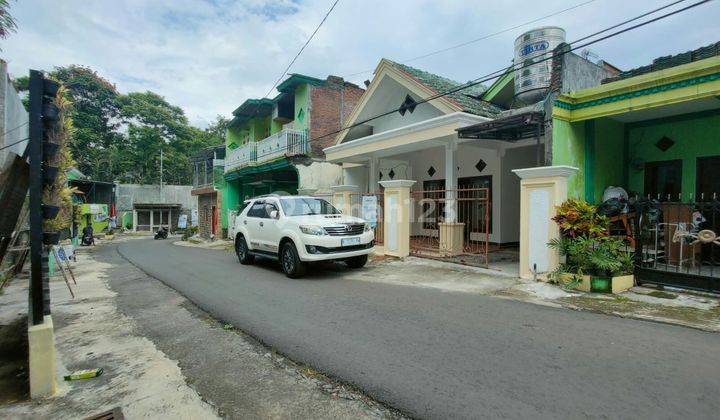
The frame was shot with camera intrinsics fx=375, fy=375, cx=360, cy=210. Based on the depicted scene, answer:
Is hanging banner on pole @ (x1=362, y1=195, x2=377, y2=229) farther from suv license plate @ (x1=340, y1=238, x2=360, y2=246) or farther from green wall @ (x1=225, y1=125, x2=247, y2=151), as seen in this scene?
green wall @ (x1=225, y1=125, x2=247, y2=151)

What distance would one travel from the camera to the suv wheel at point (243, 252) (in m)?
10.9


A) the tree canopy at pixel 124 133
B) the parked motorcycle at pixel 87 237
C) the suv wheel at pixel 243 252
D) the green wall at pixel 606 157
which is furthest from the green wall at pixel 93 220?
the green wall at pixel 606 157

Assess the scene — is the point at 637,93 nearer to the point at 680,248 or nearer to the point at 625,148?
the point at 625,148

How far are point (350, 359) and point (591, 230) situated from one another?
5182mm

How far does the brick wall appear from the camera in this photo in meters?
17.6

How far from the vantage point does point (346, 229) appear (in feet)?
27.8

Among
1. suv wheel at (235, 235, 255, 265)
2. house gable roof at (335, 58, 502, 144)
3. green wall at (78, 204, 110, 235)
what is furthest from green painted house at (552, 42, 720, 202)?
green wall at (78, 204, 110, 235)

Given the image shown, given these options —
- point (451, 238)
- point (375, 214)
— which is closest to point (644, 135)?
point (451, 238)

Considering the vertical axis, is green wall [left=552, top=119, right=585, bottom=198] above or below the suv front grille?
above

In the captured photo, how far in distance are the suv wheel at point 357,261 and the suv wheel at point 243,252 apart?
10.5ft

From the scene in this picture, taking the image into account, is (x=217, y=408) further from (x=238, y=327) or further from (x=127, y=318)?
(x=127, y=318)

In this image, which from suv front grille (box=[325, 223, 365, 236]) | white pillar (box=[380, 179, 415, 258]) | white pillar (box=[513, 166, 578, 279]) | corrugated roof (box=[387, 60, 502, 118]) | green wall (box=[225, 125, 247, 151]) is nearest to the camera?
white pillar (box=[513, 166, 578, 279])

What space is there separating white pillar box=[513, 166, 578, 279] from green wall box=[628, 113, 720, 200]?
3721 millimetres

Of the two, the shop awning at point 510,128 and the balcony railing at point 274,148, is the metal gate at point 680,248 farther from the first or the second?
the balcony railing at point 274,148
